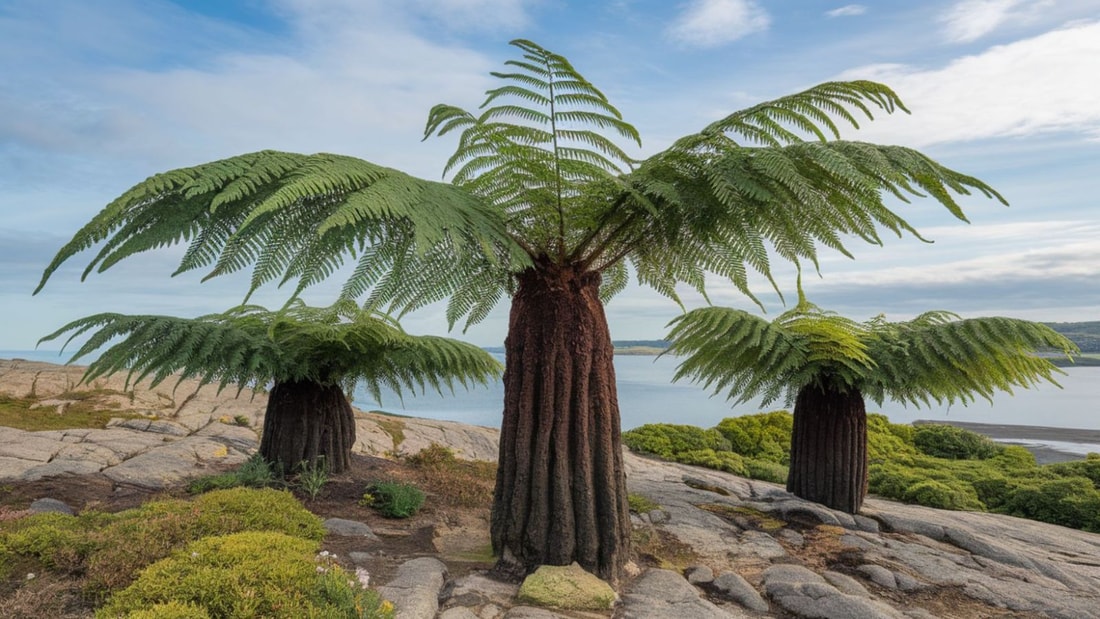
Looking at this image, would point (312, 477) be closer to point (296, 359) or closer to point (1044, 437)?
point (296, 359)

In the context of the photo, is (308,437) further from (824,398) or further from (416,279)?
(824,398)

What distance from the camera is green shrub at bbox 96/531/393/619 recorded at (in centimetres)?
303

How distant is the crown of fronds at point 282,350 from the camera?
5871mm

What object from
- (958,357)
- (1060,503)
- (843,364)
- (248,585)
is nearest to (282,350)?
(248,585)

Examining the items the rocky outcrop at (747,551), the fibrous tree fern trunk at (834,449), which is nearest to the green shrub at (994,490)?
the rocky outcrop at (747,551)

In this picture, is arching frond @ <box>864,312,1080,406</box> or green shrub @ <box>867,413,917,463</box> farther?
green shrub @ <box>867,413,917,463</box>

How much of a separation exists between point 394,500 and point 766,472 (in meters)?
7.34

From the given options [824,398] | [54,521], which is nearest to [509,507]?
[54,521]

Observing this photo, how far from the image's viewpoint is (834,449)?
297 inches

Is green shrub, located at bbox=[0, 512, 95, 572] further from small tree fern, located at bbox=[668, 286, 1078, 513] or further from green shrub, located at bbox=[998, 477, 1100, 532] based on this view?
green shrub, located at bbox=[998, 477, 1100, 532]

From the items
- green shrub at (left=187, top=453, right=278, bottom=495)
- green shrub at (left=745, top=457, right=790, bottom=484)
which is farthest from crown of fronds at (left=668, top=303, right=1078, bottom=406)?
green shrub at (left=187, top=453, right=278, bottom=495)

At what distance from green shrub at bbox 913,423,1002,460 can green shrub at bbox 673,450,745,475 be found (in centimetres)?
574

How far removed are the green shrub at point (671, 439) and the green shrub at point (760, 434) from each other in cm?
49

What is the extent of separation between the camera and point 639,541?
219 inches
